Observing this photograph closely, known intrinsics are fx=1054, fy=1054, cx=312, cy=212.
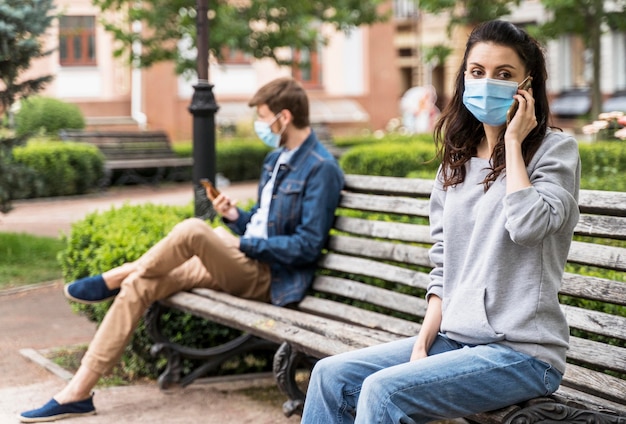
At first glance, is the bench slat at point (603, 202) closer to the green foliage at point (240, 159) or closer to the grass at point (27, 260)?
the grass at point (27, 260)

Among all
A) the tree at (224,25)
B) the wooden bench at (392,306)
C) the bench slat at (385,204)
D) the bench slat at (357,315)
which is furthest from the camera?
the tree at (224,25)

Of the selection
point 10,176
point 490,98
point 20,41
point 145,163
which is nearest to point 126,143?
point 145,163

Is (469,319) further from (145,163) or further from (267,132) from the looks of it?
(145,163)

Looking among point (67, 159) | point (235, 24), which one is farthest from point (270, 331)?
point (67, 159)

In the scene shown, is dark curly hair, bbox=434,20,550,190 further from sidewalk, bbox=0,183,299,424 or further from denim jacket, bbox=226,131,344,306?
sidewalk, bbox=0,183,299,424

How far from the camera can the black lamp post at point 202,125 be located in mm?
6625

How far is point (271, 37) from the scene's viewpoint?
1722 centimetres

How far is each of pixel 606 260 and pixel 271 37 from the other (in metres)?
13.7

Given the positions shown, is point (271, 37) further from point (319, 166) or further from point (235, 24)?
point (319, 166)

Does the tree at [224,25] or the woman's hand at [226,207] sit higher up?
the tree at [224,25]

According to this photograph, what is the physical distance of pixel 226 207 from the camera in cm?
566

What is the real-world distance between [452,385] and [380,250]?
199 centimetres

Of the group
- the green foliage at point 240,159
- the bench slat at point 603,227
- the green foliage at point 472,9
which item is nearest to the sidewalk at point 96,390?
the bench slat at point 603,227

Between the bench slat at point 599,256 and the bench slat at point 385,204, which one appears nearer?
the bench slat at point 599,256
